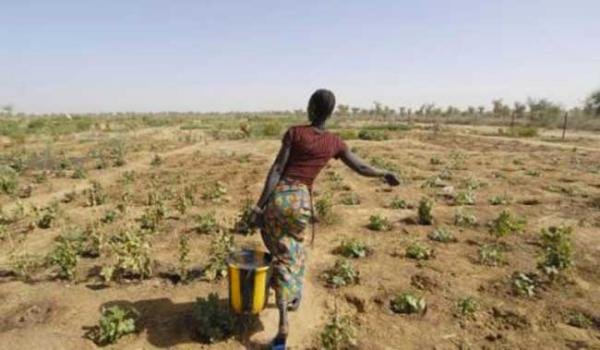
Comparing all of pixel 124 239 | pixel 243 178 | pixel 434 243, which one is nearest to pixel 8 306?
pixel 124 239

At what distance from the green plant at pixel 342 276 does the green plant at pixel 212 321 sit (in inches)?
50.3

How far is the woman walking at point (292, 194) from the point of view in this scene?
3047 mm

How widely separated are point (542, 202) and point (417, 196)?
7.31ft

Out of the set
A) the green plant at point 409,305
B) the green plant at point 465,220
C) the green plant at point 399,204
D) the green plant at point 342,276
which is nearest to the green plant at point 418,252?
the green plant at point 342,276

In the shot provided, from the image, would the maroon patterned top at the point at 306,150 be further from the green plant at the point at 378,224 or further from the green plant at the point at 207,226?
the green plant at the point at 378,224

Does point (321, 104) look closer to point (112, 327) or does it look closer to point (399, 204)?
point (112, 327)

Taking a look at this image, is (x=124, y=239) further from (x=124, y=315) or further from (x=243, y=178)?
(x=243, y=178)

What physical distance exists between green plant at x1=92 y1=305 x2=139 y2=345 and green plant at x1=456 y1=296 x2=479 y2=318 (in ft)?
9.43

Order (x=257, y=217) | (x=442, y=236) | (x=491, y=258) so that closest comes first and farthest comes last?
(x=257, y=217) → (x=491, y=258) → (x=442, y=236)

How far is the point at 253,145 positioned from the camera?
1670cm

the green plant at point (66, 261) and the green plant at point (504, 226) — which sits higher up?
the green plant at point (504, 226)

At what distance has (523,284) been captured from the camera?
4.18m

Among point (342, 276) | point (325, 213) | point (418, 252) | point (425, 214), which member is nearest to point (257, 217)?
point (342, 276)

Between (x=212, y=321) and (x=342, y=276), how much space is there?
1.53m
